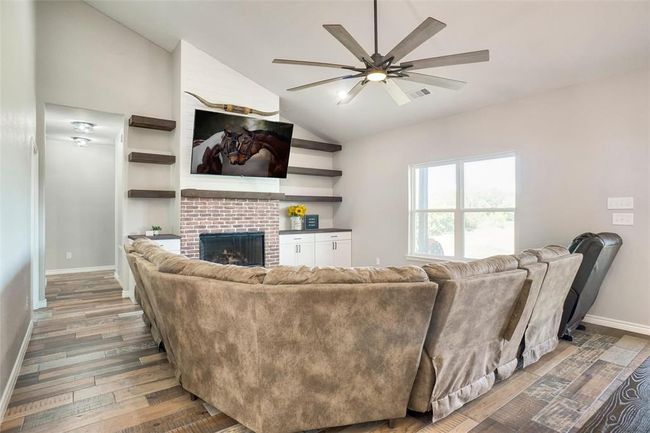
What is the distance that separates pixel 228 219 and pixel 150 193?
1.14 metres

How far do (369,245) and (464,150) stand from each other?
2.42 m

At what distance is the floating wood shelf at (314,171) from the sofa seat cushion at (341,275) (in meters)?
4.75

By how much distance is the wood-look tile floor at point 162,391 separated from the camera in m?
2.01

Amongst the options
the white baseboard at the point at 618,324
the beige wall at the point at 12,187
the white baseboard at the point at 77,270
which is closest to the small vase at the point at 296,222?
the beige wall at the point at 12,187

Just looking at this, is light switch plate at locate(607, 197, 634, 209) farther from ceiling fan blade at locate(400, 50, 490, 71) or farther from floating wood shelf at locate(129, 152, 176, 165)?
floating wood shelf at locate(129, 152, 176, 165)

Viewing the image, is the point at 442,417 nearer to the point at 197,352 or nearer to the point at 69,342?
the point at 197,352

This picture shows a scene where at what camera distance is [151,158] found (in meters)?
5.00

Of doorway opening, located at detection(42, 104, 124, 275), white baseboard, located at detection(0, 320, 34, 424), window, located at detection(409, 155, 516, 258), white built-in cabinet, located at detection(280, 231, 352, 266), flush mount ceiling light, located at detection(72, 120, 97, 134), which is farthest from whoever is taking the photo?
doorway opening, located at detection(42, 104, 124, 275)

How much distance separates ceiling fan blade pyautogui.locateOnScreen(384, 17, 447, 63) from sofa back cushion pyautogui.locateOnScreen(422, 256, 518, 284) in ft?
4.85

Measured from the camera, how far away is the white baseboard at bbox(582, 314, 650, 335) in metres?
3.50

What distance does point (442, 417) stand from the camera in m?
2.05

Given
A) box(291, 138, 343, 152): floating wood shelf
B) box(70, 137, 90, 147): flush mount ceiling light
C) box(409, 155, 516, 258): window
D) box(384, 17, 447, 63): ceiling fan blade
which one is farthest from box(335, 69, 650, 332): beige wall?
box(70, 137, 90, 147): flush mount ceiling light

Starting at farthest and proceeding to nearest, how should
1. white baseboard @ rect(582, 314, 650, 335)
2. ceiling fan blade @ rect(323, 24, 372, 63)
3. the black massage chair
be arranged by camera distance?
white baseboard @ rect(582, 314, 650, 335), the black massage chair, ceiling fan blade @ rect(323, 24, 372, 63)

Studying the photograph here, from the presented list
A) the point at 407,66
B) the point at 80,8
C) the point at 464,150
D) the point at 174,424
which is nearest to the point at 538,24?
the point at 407,66
